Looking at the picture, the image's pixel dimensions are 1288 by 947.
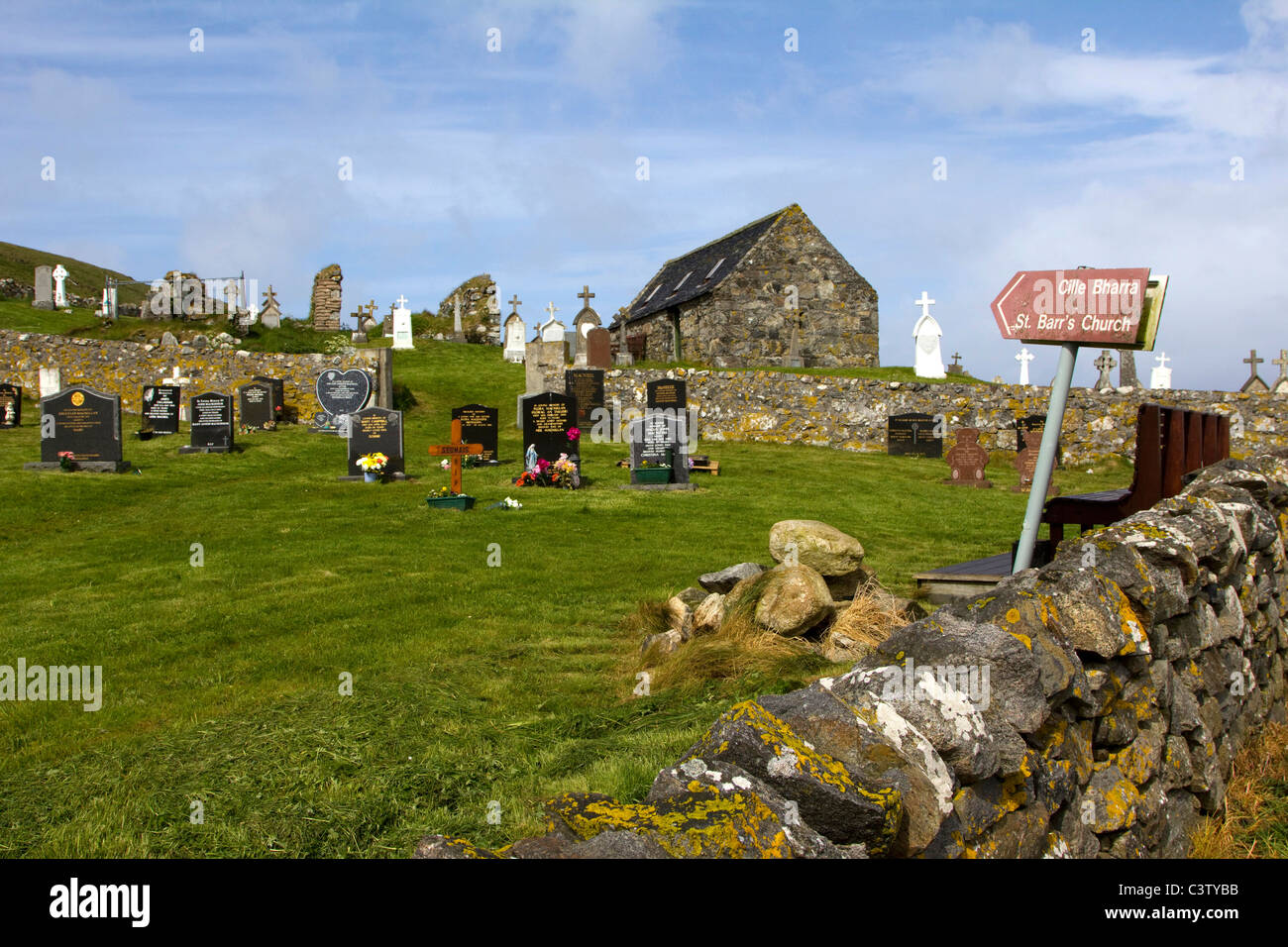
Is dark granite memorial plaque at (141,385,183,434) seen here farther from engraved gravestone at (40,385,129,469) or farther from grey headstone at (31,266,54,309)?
grey headstone at (31,266,54,309)

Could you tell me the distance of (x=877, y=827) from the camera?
97.9 inches

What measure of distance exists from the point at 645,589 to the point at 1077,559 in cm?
613

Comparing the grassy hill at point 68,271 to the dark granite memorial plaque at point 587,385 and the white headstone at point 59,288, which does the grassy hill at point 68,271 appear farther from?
the dark granite memorial plaque at point 587,385

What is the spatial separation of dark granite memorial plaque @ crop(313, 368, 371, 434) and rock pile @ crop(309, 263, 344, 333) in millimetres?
16998

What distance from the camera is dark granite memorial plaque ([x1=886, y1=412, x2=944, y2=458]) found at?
25.0m

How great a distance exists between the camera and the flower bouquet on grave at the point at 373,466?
57.8ft

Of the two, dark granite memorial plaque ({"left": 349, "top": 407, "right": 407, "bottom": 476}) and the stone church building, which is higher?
the stone church building

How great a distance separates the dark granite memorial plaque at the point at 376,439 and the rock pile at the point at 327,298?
24.1 metres

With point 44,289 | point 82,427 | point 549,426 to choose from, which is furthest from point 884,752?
point 44,289

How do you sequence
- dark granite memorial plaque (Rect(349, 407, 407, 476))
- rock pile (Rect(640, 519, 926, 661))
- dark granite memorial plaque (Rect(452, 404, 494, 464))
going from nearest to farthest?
rock pile (Rect(640, 519, 926, 661)) → dark granite memorial plaque (Rect(349, 407, 407, 476)) → dark granite memorial plaque (Rect(452, 404, 494, 464))

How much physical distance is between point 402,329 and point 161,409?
14.4 meters

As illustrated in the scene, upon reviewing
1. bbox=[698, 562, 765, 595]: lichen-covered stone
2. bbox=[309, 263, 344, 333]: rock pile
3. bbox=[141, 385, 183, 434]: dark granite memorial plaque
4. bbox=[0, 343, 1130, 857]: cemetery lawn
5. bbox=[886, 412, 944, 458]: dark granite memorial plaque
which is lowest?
bbox=[0, 343, 1130, 857]: cemetery lawn

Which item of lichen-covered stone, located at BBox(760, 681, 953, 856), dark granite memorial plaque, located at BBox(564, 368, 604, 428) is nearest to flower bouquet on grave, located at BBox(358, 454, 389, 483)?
dark granite memorial plaque, located at BBox(564, 368, 604, 428)
